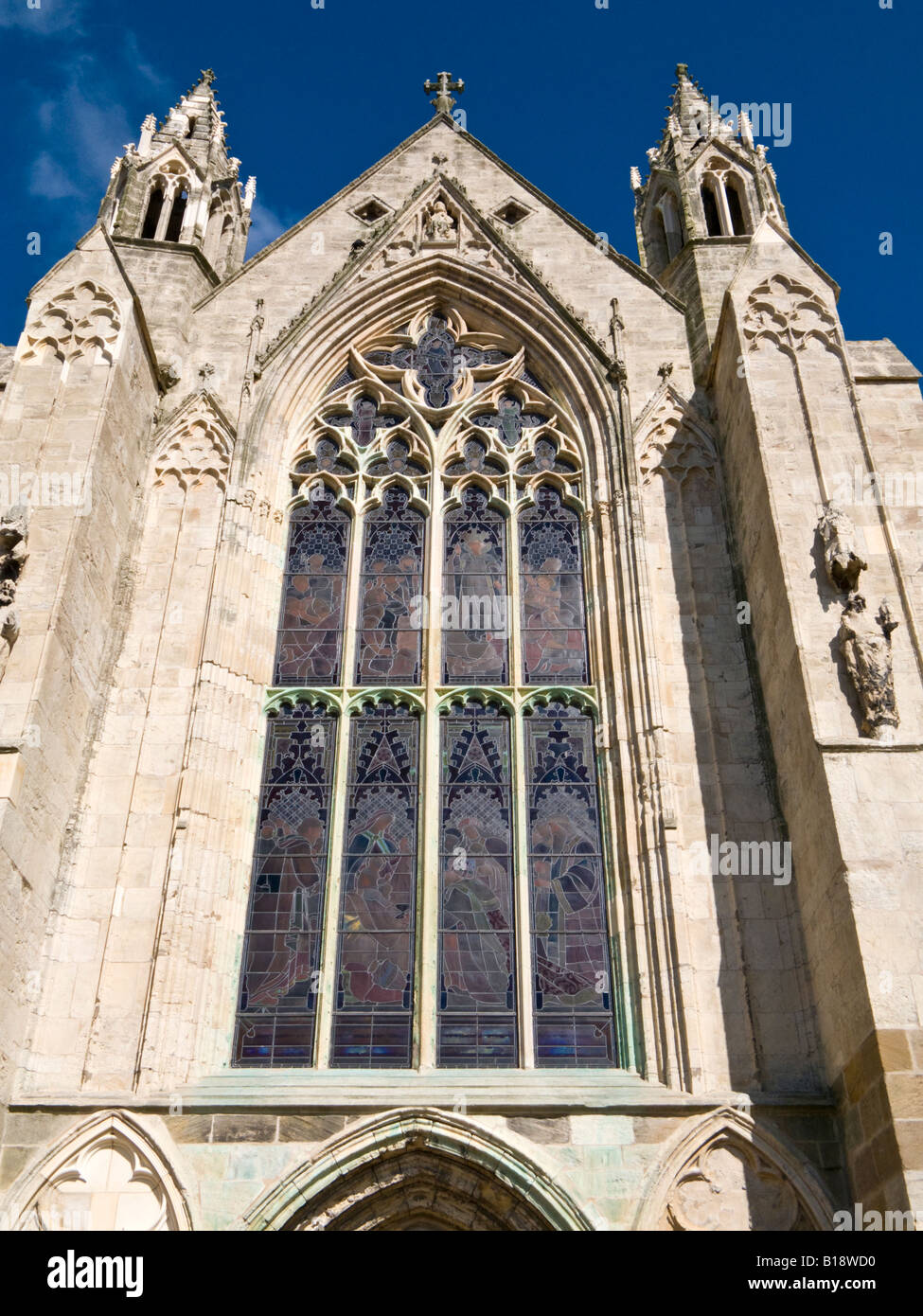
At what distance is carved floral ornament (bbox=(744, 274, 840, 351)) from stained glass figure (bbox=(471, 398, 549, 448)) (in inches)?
94.8

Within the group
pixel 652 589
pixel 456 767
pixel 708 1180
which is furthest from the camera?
pixel 652 589

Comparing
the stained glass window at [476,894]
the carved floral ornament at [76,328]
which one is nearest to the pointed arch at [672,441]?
the stained glass window at [476,894]

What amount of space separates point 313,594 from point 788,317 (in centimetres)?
520

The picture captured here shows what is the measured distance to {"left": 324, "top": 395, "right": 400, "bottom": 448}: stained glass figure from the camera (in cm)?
1339

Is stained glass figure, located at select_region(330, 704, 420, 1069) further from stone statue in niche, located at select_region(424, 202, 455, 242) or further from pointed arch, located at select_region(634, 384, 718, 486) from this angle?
stone statue in niche, located at select_region(424, 202, 455, 242)

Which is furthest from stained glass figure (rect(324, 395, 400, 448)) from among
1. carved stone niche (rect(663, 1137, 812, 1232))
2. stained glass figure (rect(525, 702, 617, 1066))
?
carved stone niche (rect(663, 1137, 812, 1232))

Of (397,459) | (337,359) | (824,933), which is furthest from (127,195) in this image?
(824,933)

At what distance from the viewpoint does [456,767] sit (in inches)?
430

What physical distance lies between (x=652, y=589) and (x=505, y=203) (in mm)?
6140

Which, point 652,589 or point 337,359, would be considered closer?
point 652,589

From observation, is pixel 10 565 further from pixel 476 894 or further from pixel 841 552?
pixel 841 552

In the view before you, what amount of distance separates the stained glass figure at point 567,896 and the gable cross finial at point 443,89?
9430mm

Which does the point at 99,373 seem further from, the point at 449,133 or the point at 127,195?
the point at 449,133

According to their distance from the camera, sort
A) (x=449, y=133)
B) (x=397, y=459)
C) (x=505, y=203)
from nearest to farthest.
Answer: (x=397, y=459) < (x=505, y=203) < (x=449, y=133)
